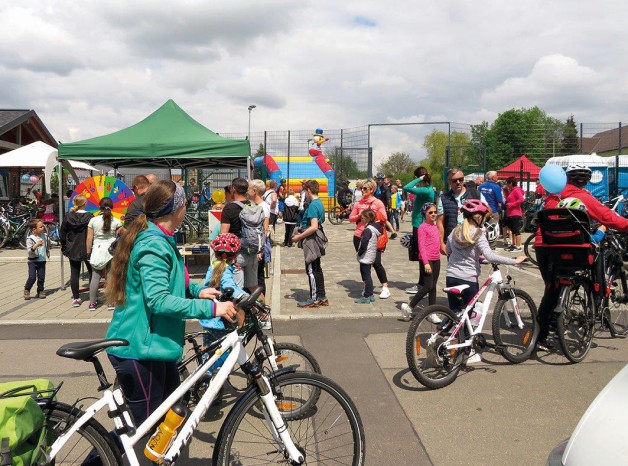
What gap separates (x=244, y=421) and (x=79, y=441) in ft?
2.57

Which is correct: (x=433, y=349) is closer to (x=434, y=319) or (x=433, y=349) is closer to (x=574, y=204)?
(x=434, y=319)

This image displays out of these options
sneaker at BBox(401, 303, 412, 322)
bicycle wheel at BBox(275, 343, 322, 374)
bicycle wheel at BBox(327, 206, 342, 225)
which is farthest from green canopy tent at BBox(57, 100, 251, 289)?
bicycle wheel at BBox(327, 206, 342, 225)

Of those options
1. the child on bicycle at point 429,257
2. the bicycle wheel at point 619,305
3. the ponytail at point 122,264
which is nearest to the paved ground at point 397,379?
the bicycle wheel at point 619,305

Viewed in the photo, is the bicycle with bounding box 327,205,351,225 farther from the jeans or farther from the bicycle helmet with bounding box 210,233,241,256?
the bicycle helmet with bounding box 210,233,241,256

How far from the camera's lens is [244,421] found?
8.79ft

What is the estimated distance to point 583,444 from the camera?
198cm

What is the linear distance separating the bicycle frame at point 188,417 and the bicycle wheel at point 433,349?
1.95 metres

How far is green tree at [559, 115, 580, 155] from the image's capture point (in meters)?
20.2

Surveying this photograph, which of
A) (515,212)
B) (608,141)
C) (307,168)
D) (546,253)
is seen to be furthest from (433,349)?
(608,141)

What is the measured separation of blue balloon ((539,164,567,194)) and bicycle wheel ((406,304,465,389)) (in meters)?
2.38

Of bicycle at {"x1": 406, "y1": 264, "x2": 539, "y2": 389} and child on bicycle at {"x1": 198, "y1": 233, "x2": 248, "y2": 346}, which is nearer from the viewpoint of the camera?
child on bicycle at {"x1": 198, "y1": 233, "x2": 248, "y2": 346}

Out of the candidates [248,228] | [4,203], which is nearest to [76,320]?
[248,228]

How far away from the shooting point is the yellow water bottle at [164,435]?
8.52 feet

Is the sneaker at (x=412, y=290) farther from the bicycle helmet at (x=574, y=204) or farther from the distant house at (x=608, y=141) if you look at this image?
the distant house at (x=608, y=141)
